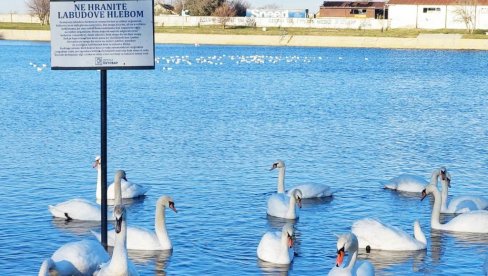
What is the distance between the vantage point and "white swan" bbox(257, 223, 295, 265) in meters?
14.4

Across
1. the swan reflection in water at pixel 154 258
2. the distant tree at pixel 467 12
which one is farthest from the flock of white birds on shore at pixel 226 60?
the swan reflection in water at pixel 154 258

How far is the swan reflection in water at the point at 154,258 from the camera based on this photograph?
47.6 feet

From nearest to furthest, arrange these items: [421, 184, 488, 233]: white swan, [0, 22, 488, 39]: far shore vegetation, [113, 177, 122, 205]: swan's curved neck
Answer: [113, 177, 122, 205]: swan's curved neck
[421, 184, 488, 233]: white swan
[0, 22, 488, 39]: far shore vegetation

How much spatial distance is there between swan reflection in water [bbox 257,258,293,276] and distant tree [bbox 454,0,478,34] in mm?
102997

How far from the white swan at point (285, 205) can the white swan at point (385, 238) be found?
6.59ft

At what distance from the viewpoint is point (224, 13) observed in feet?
445

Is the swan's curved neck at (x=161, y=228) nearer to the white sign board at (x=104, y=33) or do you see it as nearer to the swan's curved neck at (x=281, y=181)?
the white sign board at (x=104, y=33)

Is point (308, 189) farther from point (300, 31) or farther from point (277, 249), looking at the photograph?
point (300, 31)

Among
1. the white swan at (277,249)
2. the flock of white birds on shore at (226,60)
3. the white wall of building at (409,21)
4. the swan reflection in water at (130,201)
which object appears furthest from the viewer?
the white wall of building at (409,21)

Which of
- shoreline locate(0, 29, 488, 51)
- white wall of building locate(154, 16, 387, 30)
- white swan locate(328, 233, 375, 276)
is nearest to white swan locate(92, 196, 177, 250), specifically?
white swan locate(328, 233, 375, 276)

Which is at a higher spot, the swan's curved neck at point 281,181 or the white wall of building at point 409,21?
the white wall of building at point 409,21

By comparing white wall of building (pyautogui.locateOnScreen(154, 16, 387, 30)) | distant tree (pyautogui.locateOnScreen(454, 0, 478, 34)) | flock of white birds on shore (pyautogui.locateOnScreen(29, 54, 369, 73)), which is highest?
distant tree (pyautogui.locateOnScreen(454, 0, 478, 34))

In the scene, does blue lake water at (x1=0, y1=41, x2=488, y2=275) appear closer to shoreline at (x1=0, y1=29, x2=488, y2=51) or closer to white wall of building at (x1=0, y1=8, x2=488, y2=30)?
shoreline at (x1=0, y1=29, x2=488, y2=51)

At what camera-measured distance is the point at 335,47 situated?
11275cm
